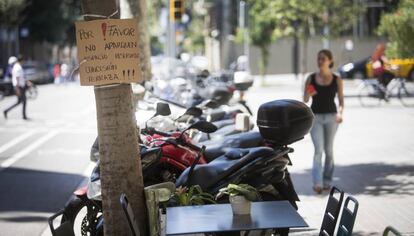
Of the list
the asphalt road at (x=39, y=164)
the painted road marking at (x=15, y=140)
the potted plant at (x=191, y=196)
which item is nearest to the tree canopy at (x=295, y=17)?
the asphalt road at (x=39, y=164)

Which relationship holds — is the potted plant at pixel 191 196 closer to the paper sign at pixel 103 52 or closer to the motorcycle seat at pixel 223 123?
the paper sign at pixel 103 52

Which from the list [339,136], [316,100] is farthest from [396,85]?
[316,100]

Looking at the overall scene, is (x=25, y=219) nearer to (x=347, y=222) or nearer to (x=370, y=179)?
(x=370, y=179)

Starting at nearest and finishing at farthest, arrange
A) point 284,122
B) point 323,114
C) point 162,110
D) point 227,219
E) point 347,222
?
point 347,222, point 227,219, point 284,122, point 162,110, point 323,114

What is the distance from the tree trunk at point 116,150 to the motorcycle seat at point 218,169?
58 centimetres

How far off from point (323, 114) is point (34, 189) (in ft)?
13.7

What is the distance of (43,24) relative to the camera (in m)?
57.0

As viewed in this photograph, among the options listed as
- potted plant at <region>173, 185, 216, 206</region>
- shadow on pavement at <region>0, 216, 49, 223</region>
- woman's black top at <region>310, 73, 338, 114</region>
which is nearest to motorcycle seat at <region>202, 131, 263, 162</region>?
potted plant at <region>173, 185, 216, 206</region>

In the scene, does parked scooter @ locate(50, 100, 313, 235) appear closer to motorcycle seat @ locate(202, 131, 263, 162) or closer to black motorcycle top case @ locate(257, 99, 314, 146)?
black motorcycle top case @ locate(257, 99, 314, 146)

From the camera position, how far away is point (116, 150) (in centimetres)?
486

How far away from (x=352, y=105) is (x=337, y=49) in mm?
29700

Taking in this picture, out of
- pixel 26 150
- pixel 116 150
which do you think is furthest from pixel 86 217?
pixel 26 150

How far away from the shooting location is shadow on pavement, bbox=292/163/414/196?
8867mm

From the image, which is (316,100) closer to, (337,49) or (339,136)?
(339,136)
